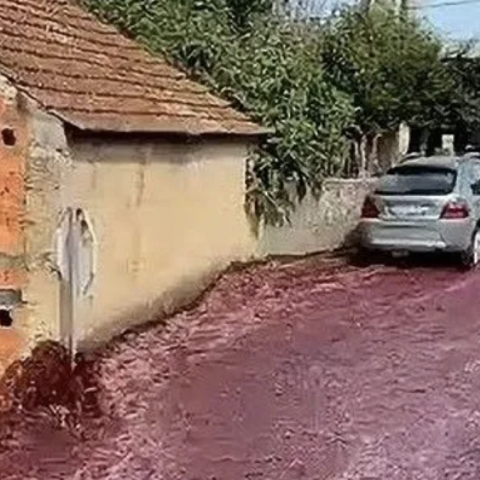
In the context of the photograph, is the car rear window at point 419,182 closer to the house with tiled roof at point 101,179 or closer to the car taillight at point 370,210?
the car taillight at point 370,210

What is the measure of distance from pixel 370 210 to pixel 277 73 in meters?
2.59

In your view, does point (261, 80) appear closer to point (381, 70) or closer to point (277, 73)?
point (277, 73)

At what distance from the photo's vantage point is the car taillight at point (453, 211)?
18438mm

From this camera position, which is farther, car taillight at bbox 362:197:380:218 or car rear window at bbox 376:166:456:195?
car taillight at bbox 362:197:380:218

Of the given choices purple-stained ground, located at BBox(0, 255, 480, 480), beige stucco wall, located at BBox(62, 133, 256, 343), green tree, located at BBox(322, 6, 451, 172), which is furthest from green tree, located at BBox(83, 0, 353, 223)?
green tree, located at BBox(322, 6, 451, 172)

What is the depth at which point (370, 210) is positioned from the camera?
19.1 meters

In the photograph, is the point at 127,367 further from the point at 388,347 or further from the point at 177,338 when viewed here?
the point at 388,347

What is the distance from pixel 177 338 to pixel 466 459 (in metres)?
4.70

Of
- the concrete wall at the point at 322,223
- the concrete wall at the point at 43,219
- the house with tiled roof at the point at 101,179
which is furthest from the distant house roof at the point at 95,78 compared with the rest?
the concrete wall at the point at 322,223

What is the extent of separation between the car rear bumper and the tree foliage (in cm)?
149

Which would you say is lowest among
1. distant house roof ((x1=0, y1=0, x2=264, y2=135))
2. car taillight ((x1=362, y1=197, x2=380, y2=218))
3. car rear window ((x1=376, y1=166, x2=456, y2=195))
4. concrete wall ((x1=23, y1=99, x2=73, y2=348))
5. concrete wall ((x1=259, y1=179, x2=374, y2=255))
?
concrete wall ((x1=259, y1=179, x2=374, y2=255))

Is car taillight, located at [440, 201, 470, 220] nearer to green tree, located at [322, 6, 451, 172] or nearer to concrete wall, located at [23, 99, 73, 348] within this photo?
green tree, located at [322, 6, 451, 172]

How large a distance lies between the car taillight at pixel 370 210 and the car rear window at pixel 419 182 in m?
0.20

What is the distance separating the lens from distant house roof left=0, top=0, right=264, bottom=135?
38.7ft
